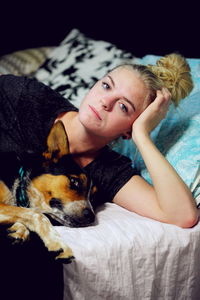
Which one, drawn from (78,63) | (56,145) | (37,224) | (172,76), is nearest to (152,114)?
(172,76)

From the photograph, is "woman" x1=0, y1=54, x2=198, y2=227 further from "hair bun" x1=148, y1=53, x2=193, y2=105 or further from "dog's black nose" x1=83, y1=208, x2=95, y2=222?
"dog's black nose" x1=83, y1=208, x2=95, y2=222

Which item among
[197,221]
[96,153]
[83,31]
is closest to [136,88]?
[96,153]

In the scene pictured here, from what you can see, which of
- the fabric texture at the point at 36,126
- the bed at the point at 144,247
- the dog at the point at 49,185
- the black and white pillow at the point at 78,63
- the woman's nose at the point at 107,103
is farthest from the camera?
the black and white pillow at the point at 78,63

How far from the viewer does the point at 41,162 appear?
52.5 inches

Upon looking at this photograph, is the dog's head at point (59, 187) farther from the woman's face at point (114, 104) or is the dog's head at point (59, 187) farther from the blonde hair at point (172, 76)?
the blonde hair at point (172, 76)

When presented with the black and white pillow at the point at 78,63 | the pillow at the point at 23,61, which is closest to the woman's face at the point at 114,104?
the black and white pillow at the point at 78,63

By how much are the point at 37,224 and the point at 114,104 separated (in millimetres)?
515

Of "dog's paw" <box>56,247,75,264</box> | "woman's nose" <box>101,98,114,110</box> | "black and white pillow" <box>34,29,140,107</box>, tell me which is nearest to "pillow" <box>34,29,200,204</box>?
"black and white pillow" <box>34,29,140,107</box>

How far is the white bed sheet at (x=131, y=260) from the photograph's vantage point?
1.17 metres

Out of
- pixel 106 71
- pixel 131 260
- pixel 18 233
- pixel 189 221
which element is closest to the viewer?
pixel 18 233

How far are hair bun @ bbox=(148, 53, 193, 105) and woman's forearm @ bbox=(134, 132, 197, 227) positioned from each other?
363mm

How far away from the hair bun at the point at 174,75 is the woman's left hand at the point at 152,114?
8cm

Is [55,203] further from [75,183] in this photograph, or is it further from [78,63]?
[78,63]

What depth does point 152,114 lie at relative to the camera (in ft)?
4.83
